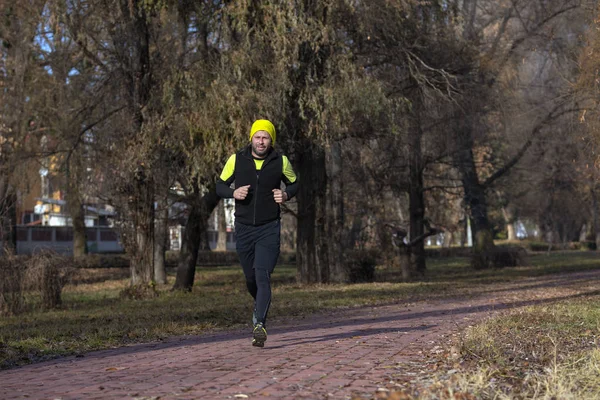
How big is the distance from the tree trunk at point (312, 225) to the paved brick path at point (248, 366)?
11.4 metres

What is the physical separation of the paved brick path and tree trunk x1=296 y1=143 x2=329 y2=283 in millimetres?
11360

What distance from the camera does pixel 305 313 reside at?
47.5ft

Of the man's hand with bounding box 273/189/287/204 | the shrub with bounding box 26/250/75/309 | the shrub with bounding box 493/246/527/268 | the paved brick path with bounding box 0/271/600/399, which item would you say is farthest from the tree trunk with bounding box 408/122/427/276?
the man's hand with bounding box 273/189/287/204

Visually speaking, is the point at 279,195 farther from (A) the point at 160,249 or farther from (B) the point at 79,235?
(B) the point at 79,235

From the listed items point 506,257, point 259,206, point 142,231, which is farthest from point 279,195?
point 506,257

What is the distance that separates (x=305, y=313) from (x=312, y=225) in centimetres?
893

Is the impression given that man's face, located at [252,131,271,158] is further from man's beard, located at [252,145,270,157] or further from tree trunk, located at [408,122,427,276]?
tree trunk, located at [408,122,427,276]

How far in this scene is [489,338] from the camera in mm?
8266

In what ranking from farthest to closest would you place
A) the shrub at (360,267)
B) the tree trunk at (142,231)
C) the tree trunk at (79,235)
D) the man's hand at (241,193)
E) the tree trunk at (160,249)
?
the tree trunk at (79,235)
the tree trunk at (160,249)
the shrub at (360,267)
the tree trunk at (142,231)
the man's hand at (241,193)

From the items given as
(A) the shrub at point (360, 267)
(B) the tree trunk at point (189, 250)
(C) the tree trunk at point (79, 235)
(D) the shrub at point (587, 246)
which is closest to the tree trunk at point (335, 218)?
(A) the shrub at point (360, 267)

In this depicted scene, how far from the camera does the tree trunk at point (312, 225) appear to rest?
2303cm

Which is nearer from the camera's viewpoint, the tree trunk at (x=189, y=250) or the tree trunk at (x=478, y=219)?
the tree trunk at (x=189, y=250)

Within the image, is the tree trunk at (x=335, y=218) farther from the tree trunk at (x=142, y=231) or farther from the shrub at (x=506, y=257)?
the shrub at (x=506, y=257)

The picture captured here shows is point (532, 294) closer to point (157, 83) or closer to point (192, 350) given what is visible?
point (157, 83)
